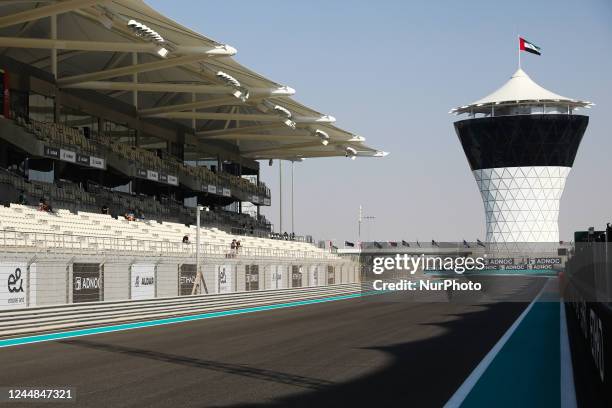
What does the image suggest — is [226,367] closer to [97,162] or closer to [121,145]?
[97,162]

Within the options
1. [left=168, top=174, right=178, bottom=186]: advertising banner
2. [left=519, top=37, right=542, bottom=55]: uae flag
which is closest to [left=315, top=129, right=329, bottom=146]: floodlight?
[left=168, top=174, right=178, bottom=186]: advertising banner

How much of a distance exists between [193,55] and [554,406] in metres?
31.2

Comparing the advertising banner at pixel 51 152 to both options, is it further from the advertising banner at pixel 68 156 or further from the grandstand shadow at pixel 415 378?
the grandstand shadow at pixel 415 378

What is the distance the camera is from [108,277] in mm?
26172

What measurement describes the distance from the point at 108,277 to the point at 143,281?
230 cm

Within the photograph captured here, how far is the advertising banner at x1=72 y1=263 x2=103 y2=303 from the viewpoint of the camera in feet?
80.1

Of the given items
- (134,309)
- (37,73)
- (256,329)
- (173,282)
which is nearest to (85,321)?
(134,309)

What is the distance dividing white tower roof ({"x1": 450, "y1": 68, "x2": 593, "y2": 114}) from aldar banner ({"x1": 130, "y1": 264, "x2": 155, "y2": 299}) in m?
129

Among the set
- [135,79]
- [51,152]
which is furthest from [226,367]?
[135,79]

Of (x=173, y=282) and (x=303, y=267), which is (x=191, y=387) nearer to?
(x=173, y=282)

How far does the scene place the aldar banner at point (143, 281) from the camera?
2773 centimetres

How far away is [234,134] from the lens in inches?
2484

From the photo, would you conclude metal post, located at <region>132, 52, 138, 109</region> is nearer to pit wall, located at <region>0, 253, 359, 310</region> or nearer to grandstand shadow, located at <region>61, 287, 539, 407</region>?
pit wall, located at <region>0, 253, 359, 310</region>

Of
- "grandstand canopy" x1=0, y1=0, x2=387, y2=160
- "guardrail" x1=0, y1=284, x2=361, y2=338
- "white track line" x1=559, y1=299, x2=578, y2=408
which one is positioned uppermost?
"grandstand canopy" x1=0, y1=0, x2=387, y2=160
